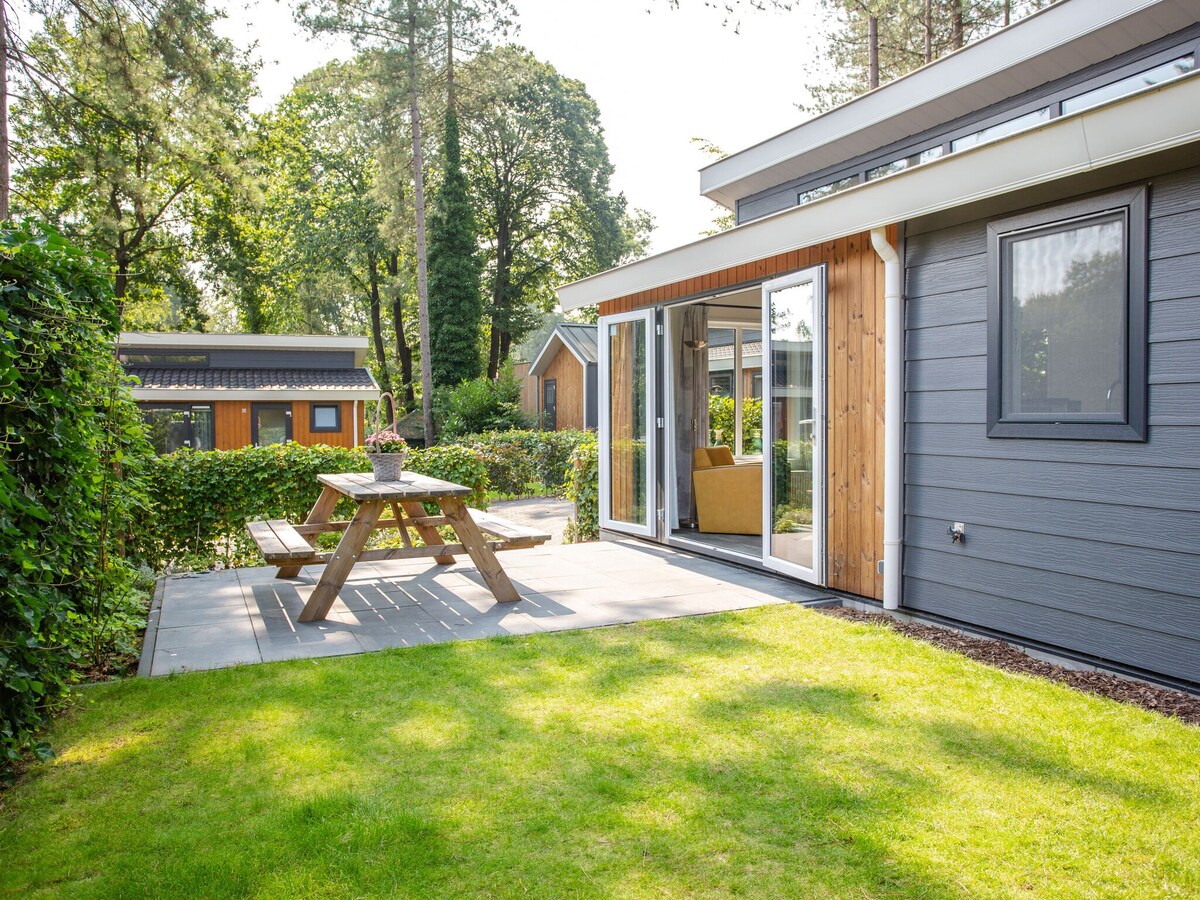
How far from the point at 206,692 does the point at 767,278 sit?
454cm

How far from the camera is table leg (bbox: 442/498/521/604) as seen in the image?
532cm

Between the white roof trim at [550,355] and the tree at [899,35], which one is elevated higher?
the tree at [899,35]

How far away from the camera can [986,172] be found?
13.5 feet

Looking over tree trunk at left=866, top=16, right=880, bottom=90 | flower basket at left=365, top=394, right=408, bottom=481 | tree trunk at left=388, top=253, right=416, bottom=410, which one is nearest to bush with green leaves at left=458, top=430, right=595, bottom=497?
tree trunk at left=866, top=16, right=880, bottom=90

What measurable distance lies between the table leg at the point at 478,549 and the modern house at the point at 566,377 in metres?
16.0

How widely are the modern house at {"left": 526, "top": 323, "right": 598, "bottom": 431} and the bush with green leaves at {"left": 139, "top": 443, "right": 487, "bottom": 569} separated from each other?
549 inches

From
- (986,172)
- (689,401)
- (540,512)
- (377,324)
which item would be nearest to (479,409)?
(540,512)

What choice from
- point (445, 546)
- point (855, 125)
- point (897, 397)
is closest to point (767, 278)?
point (897, 397)

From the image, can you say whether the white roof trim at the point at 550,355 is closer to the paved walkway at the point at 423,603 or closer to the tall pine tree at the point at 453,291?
the tall pine tree at the point at 453,291

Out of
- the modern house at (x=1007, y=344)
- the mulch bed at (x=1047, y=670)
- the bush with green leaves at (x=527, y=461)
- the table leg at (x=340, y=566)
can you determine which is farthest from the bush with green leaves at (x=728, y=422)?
the table leg at (x=340, y=566)

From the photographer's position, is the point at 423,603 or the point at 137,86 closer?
the point at 423,603

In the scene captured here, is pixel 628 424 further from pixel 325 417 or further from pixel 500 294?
pixel 500 294

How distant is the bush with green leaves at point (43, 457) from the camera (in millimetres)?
2600

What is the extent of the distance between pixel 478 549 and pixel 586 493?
382 centimetres
